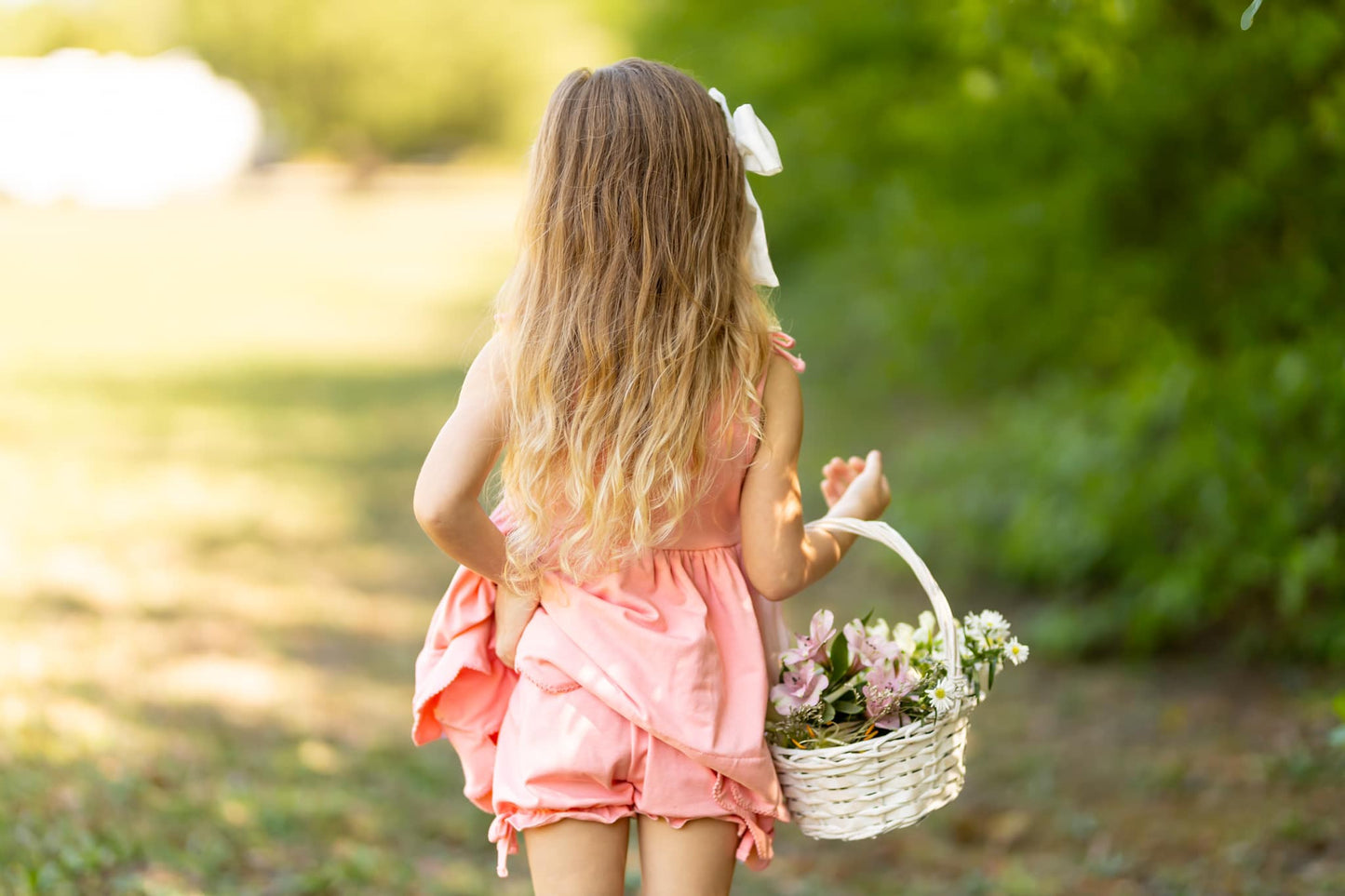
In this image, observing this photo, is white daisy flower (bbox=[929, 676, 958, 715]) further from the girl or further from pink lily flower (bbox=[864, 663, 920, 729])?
the girl

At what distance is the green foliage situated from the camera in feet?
14.7

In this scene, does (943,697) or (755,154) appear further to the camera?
(755,154)

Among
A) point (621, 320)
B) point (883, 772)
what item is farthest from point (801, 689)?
point (621, 320)

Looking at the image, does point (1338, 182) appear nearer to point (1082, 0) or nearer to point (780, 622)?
point (1082, 0)

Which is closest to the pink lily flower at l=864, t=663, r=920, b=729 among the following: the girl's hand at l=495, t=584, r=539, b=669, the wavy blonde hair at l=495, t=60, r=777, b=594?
the wavy blonde hair at l=495, t=60, r=777, b=594

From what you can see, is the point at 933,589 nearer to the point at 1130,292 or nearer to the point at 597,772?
the point at 597,772

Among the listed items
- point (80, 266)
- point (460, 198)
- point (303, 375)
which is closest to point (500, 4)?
point (460, 198)

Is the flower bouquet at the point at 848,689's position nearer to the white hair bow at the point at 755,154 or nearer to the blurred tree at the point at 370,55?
the white hair bow at the point at 755,154

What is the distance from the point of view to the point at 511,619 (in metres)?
2.20

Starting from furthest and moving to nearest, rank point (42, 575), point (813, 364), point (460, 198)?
point (460, 198)
point (813, 364)
point (42, 575)

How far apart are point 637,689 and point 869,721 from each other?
392mm

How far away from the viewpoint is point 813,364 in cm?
1324

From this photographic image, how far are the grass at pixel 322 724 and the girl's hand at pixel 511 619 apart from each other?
46cm

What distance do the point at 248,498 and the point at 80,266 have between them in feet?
57.4
